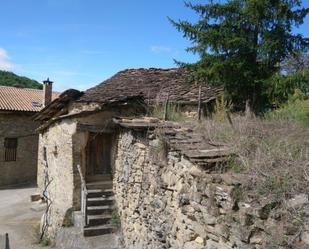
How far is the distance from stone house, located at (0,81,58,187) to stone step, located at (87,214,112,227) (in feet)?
39.8

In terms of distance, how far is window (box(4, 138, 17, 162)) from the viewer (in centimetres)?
2063

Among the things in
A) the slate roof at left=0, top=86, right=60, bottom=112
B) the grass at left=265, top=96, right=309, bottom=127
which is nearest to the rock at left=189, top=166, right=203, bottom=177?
the grass at left=265, top=96, right=309, bottom=127

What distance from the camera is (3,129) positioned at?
2062cm

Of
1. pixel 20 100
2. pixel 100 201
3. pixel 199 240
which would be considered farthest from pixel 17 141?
pixel 199 240

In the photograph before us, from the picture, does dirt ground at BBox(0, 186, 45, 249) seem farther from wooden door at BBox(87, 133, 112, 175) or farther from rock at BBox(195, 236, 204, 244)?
rock at BBox(195, 236, 204, 244)

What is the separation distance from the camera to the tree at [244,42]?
9.67 metres

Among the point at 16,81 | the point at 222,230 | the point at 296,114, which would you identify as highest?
the point at 16,81

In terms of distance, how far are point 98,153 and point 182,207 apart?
5.98m

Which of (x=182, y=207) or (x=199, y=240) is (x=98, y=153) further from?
(x=199, y=240)

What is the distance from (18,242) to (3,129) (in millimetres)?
10624

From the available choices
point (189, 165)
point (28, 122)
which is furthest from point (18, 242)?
point (28, 122)

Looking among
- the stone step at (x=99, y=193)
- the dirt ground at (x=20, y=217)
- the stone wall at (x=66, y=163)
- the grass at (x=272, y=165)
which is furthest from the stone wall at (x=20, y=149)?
the grass at (x=272, y=165)

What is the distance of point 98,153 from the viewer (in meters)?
11.3

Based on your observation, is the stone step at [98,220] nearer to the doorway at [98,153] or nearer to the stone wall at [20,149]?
the doorway at [98,153]
